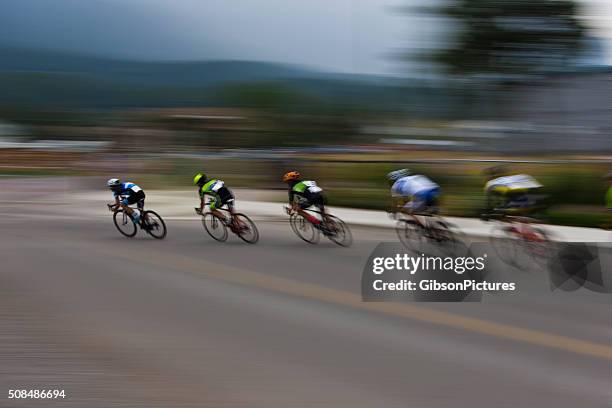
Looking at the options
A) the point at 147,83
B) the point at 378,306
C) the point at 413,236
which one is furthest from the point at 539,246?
the point at 147,83

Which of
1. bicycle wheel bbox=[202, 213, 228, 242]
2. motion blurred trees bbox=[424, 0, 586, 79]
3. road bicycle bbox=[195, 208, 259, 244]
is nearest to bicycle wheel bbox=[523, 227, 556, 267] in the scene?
road bicycle bbox=[195, 208, 259, 244]

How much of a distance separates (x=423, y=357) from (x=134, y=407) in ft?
7.73

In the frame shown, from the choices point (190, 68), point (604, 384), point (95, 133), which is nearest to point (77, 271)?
point (604, 384)

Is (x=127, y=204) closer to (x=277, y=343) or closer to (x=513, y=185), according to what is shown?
(x=513, y=185)

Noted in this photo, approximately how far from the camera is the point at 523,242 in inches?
411

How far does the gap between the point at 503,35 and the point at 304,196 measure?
27.6m

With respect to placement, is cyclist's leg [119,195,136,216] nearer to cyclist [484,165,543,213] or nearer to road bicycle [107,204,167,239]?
road bicycle [107,204,167,239]

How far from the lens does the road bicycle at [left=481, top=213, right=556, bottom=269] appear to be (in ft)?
33.9

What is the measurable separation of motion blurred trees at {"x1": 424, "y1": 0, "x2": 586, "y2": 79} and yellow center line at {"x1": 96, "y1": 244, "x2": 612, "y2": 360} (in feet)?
93.2

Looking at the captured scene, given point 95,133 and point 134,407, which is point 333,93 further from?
point 134,407

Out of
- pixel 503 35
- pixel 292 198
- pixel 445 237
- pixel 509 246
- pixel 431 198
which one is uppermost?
pixel 503 35

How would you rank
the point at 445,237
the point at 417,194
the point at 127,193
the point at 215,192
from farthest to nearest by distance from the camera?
the point at 127,193, the point at 215,192, the point at 445,237, the point at 417,194

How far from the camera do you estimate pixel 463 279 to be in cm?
972

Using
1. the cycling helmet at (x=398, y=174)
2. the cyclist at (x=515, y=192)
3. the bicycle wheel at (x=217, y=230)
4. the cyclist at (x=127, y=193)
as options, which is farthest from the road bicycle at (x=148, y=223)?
the cyclist at (x=515, y=192)
